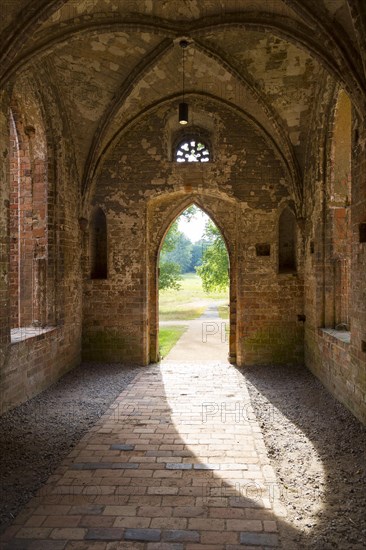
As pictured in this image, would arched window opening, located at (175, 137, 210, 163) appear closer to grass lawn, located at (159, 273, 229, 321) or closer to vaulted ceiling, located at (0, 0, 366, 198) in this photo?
vaulted ceiling, located at (0, 0, 366, 198)

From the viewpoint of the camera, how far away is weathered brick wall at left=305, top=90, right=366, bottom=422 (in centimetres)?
591

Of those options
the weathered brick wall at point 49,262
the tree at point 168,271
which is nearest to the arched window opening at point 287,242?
the weathered brick wall at point 49,262

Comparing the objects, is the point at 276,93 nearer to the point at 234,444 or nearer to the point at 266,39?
the point at 266,39

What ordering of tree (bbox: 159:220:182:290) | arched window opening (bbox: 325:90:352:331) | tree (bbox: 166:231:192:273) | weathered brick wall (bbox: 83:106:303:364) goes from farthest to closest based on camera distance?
tree (bbox: 166:231:192:273)
tree (bbox: 159:220:182:290)
weathered brick wall (bbox: 83:106:303:364)
arched window opening (bbox: 325:90:352:331)

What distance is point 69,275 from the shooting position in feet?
29.9

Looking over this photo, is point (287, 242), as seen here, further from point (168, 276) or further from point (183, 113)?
point (168, 276)

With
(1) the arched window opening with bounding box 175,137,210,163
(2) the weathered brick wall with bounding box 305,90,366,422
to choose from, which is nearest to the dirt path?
(2) the weathered brick wall with bounding box 305,90,366,422

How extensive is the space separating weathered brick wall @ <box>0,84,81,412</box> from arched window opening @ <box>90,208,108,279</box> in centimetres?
65

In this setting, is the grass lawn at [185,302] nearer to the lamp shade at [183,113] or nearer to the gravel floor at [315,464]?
the lamp shade at [183,113]

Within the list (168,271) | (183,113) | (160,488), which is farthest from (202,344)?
(160,488)

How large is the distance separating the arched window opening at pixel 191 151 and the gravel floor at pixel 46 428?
5.20 metres

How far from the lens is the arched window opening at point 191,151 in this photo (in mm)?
10352

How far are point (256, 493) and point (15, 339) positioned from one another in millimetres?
4515

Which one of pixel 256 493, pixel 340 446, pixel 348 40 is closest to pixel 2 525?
pixel 256 493
